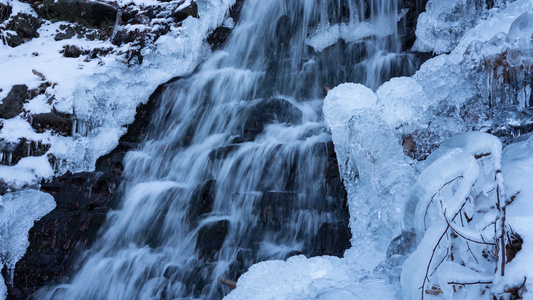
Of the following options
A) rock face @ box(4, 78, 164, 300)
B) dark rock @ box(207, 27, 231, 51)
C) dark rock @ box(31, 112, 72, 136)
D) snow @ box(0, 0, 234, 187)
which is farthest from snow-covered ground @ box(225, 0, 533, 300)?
dark rock @ box(31, 112, 72, 136)

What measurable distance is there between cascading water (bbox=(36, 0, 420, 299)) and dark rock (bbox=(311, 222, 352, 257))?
0.02 metres

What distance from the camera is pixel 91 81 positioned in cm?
589

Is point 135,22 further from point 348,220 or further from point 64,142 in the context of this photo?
point 348,220

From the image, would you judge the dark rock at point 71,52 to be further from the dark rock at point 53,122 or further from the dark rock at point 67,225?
the dark rock at point 67,225

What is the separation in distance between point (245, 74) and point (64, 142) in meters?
2.39

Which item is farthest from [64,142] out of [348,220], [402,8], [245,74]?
[402,8]

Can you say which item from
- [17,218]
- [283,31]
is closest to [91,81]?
[17,218]

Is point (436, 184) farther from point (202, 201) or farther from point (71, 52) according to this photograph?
point (71, 52)

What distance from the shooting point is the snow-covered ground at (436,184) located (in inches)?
60.4

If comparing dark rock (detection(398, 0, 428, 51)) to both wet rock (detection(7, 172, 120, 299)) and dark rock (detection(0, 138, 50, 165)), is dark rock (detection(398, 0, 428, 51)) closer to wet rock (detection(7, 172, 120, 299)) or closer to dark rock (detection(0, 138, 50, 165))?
wet rock (detection(7, 172, 120, 299))

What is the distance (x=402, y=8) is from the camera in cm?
586

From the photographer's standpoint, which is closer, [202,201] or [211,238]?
[211,238]

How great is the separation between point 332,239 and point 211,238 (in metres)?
1.01

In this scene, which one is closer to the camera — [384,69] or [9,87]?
[384,69]
